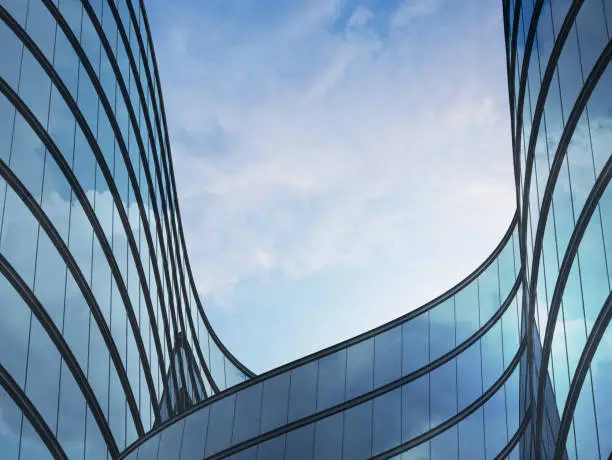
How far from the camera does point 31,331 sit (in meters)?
27.8

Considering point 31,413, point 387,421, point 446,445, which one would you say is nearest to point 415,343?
point 387,421

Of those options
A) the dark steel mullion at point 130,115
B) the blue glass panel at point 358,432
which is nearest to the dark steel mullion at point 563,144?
the blue glass panel at point 358,432

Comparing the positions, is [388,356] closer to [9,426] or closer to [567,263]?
[567,263]

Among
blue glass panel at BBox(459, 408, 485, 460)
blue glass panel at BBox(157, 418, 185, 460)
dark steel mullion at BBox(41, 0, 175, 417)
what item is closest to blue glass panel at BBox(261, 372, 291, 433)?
blue glass panel at BBox(157, 418, 185, 460)

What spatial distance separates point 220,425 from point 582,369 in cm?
1400

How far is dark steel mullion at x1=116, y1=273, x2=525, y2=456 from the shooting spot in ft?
102

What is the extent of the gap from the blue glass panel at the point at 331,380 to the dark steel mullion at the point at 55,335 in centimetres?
728

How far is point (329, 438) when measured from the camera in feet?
102

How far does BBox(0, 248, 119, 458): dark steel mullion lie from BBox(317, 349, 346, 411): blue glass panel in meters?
7.28

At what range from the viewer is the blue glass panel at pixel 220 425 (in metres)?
30.8

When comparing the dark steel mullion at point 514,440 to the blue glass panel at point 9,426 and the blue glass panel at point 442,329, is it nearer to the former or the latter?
the blue glass panel at point 442,329

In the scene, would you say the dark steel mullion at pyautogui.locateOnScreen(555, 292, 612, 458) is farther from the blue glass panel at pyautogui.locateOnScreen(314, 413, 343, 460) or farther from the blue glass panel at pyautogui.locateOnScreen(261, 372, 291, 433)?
the blue glass panel at pyautogui.locateOnScreen(261, 372, 291, 433)

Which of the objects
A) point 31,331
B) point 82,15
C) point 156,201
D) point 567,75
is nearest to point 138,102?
point 156,201

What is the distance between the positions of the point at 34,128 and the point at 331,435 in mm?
13756
